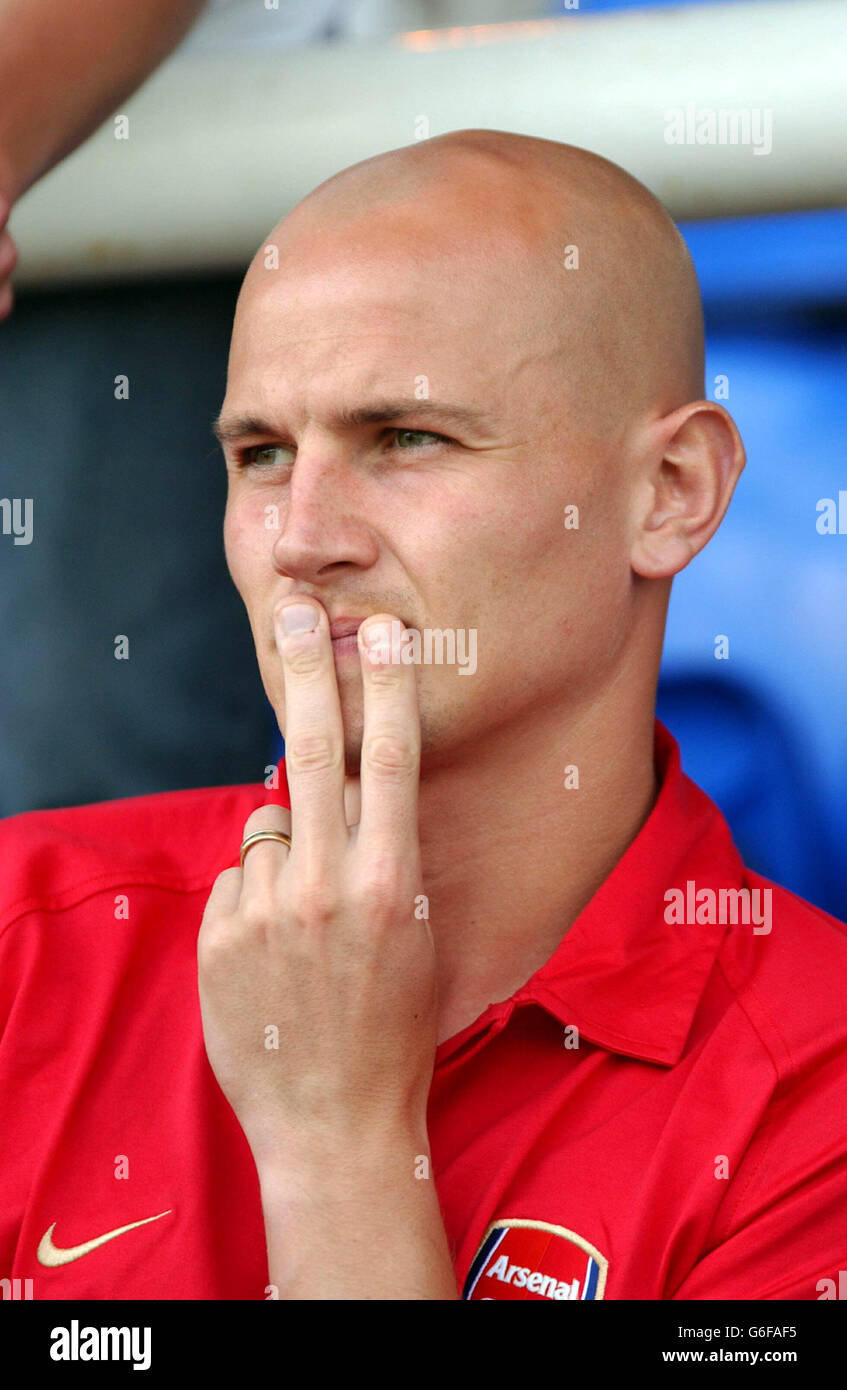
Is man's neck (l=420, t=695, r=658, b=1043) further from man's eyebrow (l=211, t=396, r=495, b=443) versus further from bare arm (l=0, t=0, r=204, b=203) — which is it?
bare arm (l=0, t=0, r=204, b=203)

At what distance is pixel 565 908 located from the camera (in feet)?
5.06

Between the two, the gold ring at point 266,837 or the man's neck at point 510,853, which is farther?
the man's neck at point 510,853

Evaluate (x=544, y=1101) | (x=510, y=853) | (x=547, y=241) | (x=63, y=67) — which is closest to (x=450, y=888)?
(x=510, y=853)

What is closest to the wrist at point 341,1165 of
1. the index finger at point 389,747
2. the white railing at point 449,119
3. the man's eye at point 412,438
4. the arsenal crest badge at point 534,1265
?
the arsenal crest badge at point 534,1265

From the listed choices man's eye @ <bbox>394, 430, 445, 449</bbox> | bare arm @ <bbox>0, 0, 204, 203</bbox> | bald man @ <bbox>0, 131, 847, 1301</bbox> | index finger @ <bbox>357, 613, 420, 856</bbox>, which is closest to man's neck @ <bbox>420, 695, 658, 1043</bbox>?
bald man @ <bbox>0, 131, 847, 1301</bbox>

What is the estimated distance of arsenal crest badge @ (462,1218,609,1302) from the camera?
1224mm

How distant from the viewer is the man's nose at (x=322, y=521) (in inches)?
52.7

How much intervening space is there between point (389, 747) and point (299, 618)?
0.46 feet

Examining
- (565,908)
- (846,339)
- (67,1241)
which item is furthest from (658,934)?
(846,339)

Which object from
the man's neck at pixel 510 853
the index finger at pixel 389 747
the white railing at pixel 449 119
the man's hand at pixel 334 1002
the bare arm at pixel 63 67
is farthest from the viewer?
the white railing at pixel 449 119

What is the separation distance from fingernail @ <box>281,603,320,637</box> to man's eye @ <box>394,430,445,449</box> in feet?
0.62

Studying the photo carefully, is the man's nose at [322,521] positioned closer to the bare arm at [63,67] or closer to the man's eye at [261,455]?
the man's eye at [261,455]

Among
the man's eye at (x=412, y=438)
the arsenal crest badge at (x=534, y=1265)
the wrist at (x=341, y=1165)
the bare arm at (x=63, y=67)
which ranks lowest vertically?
the arsenal crest badge at (x=534, y=1265)
